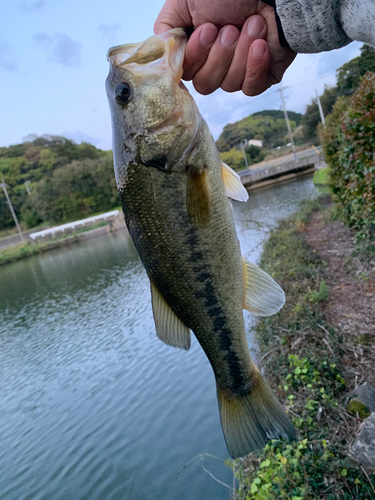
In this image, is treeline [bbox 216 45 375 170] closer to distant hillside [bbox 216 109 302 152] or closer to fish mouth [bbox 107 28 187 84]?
distant hillside [bbox 216 109 302 152]

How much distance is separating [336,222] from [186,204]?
10166 mm

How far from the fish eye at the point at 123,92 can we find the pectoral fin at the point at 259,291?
0.95 m

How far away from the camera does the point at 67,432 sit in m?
7.24

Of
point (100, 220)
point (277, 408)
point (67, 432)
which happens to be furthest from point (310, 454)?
point (100, 220)

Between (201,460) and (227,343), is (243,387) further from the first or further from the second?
(201,460)

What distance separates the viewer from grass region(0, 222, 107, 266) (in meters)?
39.6

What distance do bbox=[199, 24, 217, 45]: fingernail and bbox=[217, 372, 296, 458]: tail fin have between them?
5.81 feet

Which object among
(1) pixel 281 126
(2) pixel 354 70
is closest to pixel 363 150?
(2) pixel 354 70

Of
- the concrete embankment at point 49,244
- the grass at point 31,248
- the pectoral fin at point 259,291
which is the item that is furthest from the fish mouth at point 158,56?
the grass at point 31,248

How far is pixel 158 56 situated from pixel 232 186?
69 centimetres

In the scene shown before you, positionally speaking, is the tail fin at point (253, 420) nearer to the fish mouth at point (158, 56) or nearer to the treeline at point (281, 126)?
the fish mouth at point (158, 56)

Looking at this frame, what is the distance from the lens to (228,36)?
5.87 feet

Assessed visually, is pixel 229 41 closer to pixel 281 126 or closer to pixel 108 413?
pixel 108 413

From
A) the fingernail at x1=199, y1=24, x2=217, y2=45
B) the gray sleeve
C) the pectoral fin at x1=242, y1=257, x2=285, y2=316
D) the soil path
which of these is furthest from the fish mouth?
the soil path
